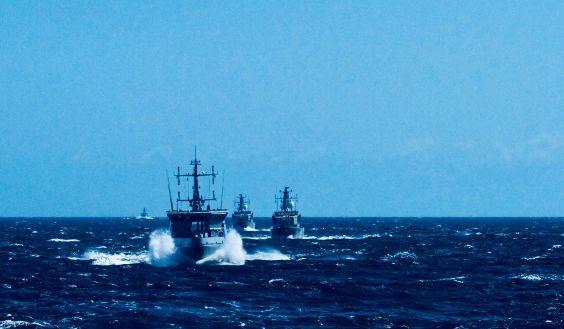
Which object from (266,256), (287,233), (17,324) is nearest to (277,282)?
(17,324)

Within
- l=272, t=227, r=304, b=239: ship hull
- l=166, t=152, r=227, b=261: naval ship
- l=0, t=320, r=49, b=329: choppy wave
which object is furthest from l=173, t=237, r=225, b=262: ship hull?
l=272, t=227, r=304, b=239: ship hull

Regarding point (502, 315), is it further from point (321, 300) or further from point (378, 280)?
point (378, 280)

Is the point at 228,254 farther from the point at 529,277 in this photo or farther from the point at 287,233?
the point at 287,233

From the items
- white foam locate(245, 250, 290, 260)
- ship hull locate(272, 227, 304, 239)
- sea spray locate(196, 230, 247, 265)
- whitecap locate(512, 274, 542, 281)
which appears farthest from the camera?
ship hull locate(272, 227, 304, 239)

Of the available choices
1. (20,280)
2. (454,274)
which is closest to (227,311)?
(20,280)

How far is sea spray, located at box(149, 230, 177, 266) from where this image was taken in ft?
265

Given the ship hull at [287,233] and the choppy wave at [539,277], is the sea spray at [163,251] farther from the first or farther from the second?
the ship hull at [287,233]

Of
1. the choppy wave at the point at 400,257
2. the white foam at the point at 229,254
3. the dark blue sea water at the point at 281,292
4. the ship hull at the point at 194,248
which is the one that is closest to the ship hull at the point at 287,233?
the choppy wave at the point at 400,257

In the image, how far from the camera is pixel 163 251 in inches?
3209

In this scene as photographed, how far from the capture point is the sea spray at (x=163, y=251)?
80.8 m

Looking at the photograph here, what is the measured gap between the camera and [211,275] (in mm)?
70500

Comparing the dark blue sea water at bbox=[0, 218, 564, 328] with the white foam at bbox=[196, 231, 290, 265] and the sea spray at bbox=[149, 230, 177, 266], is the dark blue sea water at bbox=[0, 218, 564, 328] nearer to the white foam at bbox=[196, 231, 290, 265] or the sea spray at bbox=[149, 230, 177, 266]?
the sea spray at bbox=[149, 230, 177, 266]

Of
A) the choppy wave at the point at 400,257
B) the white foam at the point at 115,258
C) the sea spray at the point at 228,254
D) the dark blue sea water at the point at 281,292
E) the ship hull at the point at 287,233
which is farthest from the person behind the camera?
the ship hull at the point at 287,233

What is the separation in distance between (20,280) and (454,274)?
3559 centimetres
